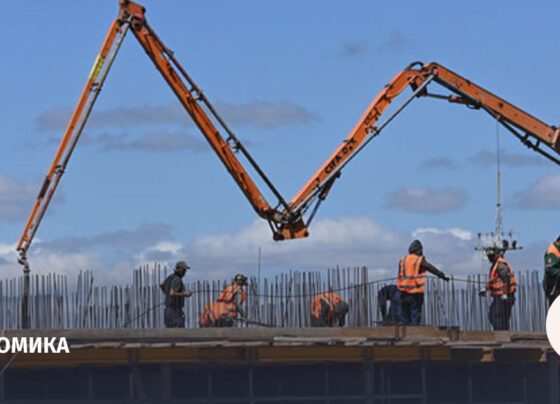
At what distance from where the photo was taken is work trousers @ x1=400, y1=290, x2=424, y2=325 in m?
30.7

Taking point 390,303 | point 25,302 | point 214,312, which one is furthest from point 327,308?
point 25,302

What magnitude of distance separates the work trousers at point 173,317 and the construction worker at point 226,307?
711 millimetres

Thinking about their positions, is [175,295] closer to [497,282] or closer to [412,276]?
[412,276]

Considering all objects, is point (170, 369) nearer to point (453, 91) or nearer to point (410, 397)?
point (410, 397)

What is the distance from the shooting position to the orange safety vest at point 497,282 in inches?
1268

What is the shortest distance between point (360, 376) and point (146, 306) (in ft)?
15.4

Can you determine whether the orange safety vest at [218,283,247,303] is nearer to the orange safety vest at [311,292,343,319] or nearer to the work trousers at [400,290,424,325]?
the orange safety vest at [311,292,343,319]

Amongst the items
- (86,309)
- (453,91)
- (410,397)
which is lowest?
(410,397)

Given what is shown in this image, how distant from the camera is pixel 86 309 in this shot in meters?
29.6

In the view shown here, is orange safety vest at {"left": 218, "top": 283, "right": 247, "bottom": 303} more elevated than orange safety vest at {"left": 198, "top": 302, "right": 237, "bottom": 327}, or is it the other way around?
orange safety vest at {"left": 218, "top": 283, "right": 247, "bottom": 303}

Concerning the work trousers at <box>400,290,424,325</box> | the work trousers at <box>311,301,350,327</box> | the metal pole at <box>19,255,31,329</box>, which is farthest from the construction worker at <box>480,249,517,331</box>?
the metal pole at <box>19,255,31,329</box>

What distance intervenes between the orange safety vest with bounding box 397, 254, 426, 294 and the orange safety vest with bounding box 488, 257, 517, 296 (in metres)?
2.23

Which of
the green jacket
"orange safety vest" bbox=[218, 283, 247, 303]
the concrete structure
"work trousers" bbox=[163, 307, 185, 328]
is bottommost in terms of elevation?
the concrete structure

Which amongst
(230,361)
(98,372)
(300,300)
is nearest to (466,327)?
(300,300)
